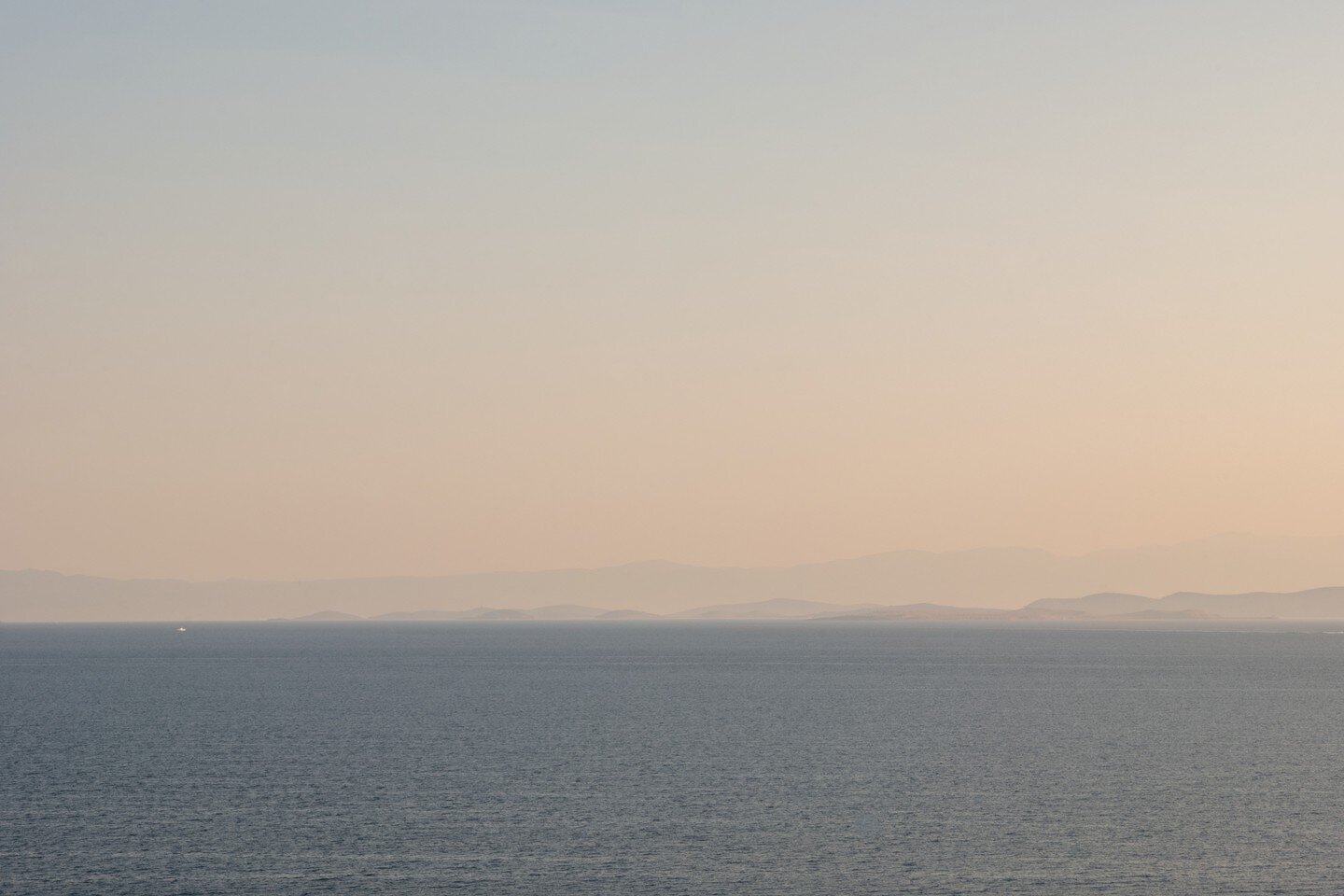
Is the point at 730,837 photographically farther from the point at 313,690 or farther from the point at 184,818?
the point at 313,690

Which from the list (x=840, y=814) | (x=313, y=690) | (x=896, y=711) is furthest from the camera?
(x=313, y=690)

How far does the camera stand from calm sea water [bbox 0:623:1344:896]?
5900 cm

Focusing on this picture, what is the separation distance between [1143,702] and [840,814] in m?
84.0

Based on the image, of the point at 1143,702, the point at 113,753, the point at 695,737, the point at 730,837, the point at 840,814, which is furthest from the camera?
the point at 1143,702

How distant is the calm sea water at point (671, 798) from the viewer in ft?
194

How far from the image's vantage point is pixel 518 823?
70.0 meters

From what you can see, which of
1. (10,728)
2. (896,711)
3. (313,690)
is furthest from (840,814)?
(313,690)

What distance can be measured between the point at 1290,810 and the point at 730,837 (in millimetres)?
31405

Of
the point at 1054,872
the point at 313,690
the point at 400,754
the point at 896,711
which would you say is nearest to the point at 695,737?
the point at 400,754

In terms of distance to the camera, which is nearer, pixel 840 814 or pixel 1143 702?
pixel 840 814

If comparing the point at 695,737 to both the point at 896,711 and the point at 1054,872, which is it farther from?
the point at 1054,872

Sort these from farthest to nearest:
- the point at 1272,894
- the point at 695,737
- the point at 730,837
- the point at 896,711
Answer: the point at 896,711, the point at 695,737, the point at 730,837, the point at 1272,894

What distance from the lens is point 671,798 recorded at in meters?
78.1

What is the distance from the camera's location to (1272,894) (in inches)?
2201
